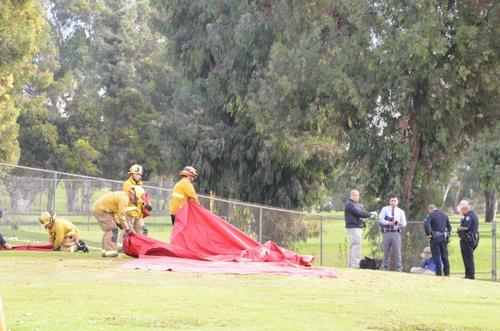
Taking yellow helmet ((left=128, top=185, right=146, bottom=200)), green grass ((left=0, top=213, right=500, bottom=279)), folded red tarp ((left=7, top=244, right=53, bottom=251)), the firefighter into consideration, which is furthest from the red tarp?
green grass ((left=0, top=213, right=500, bottom=279))

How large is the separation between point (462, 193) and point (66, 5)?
144 feet

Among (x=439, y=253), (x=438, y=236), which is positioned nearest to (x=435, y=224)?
(x=438, y=236)

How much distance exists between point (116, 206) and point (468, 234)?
26.9ft

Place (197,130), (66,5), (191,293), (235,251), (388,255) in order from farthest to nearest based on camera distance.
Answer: (66,5), (197,130), (388,255), (235,251), (191,293)

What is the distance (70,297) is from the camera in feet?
45.6

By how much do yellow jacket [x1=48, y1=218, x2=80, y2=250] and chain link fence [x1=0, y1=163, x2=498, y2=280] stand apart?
156 inches

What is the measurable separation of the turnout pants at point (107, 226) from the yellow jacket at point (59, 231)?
116cm

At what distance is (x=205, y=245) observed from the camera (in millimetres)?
21344

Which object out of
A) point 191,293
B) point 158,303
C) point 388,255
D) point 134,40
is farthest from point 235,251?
point 134,40

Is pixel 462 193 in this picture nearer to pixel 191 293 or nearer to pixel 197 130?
pixel 197 130

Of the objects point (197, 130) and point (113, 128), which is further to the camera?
point (113, 128)

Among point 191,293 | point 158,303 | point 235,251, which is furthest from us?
point 235,251

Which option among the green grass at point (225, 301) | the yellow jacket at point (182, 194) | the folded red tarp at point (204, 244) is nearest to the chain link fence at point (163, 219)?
the yellow jacket at point (182, 194)

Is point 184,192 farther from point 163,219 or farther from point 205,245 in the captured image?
point 163,219
